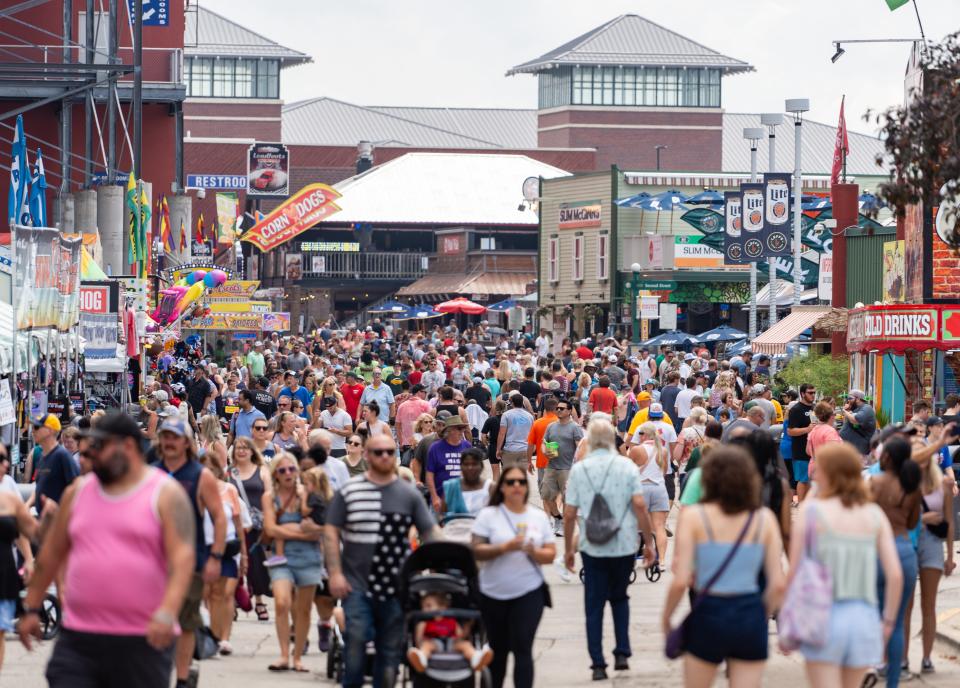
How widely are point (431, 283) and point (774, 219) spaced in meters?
43.5

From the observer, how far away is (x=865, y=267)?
33.5 m

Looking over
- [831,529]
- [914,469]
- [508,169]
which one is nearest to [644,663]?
[914,469]

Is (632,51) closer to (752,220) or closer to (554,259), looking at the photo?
(554,259)

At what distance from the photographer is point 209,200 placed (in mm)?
93750


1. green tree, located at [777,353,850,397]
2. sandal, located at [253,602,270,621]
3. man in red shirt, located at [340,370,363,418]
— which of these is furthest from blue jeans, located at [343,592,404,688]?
green tree, located at [777,353,850,397]

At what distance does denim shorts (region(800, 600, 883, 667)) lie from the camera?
25.1 ft

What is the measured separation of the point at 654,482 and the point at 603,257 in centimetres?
4651

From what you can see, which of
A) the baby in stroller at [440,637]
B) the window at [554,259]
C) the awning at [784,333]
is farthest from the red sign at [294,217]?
the baby in stroller at [440,637]

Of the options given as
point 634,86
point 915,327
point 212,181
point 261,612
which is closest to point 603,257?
point 212,181

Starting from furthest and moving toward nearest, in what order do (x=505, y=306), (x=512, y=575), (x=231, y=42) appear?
(x=231, y=42) → (x=505, y=306) → (x=512, y=575)

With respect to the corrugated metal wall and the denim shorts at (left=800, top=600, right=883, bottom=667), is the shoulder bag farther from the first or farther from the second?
the corrugated metal wall

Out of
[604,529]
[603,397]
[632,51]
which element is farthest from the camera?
[632,51]

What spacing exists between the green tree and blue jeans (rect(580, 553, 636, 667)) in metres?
17.7

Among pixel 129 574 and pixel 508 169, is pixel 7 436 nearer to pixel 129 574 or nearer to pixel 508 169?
pixel 129 574
